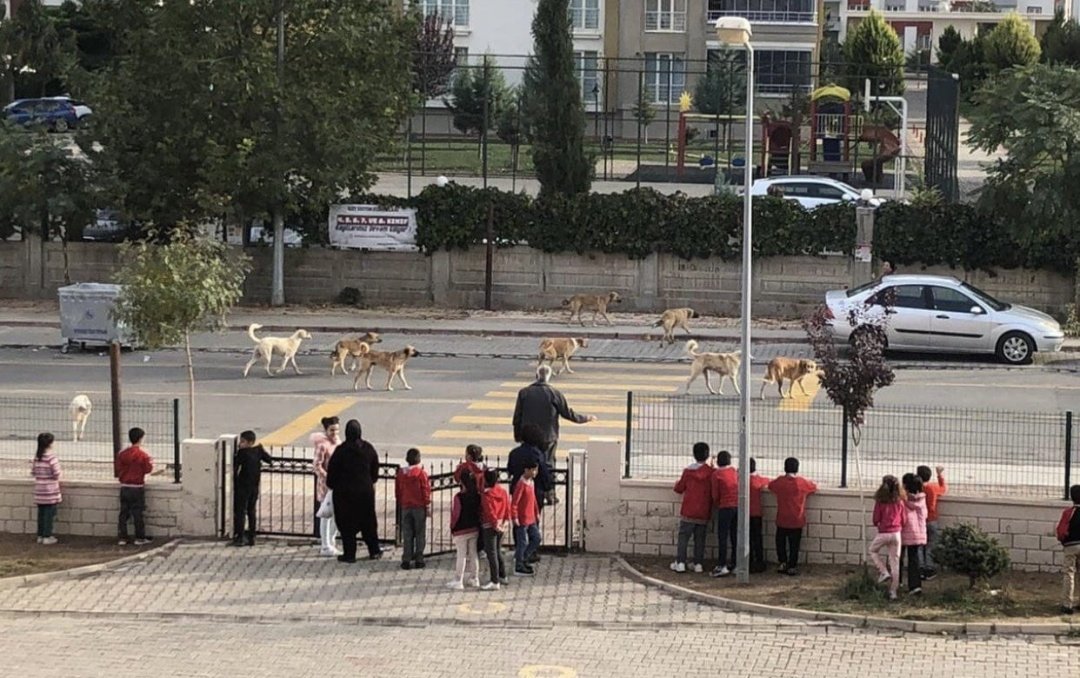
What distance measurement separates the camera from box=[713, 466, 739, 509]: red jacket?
56.7ft

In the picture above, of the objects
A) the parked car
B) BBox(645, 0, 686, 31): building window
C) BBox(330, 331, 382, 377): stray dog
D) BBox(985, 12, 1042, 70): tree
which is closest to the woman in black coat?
BBox(330, 331, 382, 377): stray dog

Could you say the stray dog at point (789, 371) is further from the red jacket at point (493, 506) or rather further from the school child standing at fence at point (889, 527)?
the red jacket at point (493, 506)

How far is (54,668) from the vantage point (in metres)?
14.7

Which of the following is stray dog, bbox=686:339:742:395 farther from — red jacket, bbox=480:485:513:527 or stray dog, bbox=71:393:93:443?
red jacket, bbox=480:485:513:527

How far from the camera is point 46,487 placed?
18.3 meters

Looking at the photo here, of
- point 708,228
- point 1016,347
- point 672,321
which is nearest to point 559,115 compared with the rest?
point 708,228

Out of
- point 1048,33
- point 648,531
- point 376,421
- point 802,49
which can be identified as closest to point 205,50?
point 376,421

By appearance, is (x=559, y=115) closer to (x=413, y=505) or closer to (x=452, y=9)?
(x=413, y=505)

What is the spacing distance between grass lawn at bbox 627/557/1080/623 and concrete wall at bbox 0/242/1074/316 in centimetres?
1779

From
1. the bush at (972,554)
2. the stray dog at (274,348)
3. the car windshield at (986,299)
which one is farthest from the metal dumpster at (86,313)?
the bush at (972,554)

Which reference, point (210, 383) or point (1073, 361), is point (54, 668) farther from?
point (1073, 361)

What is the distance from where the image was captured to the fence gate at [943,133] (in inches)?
1554

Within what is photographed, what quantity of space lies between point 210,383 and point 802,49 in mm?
41527

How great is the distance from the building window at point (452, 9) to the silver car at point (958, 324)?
40377 millimetres
